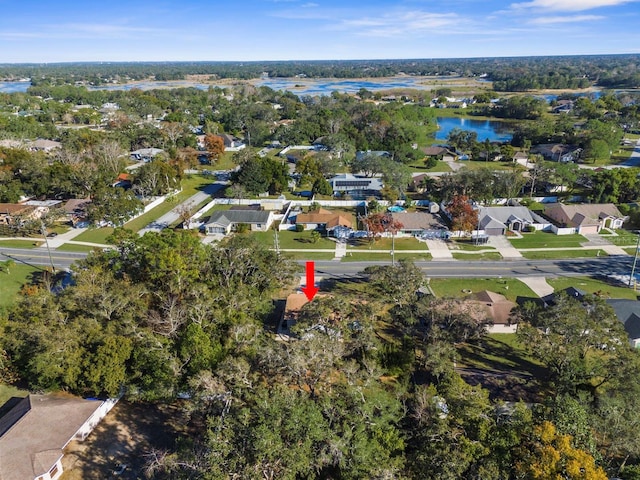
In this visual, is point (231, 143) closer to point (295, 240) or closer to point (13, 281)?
point (295, 240)

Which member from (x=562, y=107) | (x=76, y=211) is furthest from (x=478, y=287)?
(x=562, y=107)

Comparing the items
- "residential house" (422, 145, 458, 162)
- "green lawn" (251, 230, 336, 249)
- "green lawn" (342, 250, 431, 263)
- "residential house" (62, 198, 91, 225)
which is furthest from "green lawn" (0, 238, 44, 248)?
"residential house" (422, 145, 458, 162)

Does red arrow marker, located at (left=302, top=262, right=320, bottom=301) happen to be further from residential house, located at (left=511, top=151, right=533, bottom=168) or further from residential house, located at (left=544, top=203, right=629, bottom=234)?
residential house, located at (left=511, top=151, right=533, bottom=168)

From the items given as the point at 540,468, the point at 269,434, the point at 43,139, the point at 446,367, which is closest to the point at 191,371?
the point at 269,434

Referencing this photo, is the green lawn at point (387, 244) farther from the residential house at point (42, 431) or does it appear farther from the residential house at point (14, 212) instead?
the residential house at point (14, 212)

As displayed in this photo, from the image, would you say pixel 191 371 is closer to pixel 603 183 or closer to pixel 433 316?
pixel 433 316

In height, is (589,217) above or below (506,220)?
above

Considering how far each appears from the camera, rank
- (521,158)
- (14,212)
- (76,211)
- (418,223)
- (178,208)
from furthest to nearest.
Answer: (521,158) < (178,208) < (76,211) < (14,212) < (418,223)
